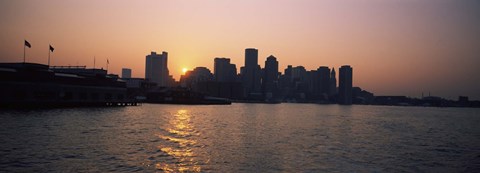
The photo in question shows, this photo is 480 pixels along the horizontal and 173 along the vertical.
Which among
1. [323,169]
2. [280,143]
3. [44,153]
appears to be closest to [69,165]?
[44,153]

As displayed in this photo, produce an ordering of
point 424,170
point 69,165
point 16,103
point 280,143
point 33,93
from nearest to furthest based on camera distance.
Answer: point 69,165
point 424,170
point 280,143
point 16,103
point 33,93

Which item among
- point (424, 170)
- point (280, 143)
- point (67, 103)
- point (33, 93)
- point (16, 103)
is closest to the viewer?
point (424, 170)

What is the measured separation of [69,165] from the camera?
97.3 feet

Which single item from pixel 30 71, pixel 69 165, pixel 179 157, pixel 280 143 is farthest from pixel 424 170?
pixel 30 71

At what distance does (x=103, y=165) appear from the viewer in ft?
99.1

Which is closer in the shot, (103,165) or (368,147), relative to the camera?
(103,165)

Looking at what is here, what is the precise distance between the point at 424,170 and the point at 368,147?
14.5 metres

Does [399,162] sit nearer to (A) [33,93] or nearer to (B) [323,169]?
(B) [323,169]

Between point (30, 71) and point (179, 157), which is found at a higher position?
point (30, 71)

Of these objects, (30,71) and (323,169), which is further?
(30,71)

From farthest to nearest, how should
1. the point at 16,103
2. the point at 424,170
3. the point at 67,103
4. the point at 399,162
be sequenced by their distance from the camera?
the point at 67,103 → the point at 16,103 → the point at 399,162 → the point at 424,170

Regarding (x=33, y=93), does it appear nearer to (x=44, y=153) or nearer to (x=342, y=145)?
(x=44, y=153)

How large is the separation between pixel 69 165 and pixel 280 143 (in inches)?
1038

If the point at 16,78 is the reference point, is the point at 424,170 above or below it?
below
